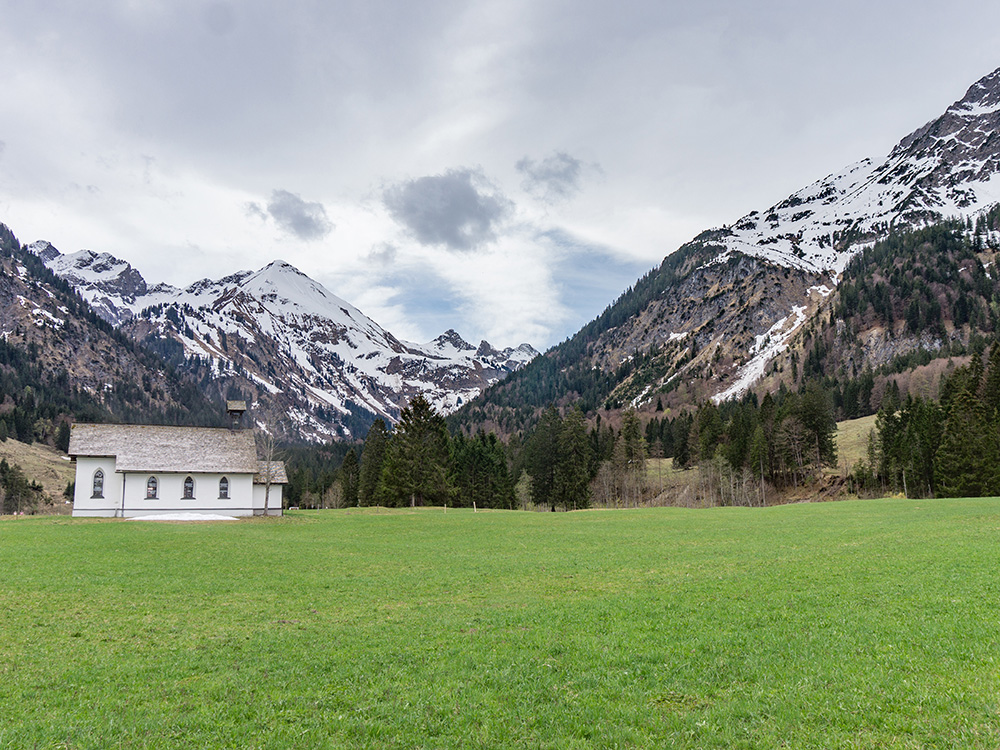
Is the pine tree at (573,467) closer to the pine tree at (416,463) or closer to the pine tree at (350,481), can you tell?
the pine tree at (416,463)

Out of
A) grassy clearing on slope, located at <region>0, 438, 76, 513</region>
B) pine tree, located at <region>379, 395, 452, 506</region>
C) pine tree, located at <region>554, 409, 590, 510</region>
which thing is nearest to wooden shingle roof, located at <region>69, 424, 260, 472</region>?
pine tree, located at <region>379, 395, 452, 506</region>

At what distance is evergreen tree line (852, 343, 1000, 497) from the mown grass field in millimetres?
52696

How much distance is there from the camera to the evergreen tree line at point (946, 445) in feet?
230

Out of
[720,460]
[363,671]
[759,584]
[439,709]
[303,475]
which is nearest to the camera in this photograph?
[439,709]

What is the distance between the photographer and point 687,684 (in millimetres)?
11086

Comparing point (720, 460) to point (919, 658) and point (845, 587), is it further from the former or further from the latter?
point (919, 658)

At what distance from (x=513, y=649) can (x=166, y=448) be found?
61752mm

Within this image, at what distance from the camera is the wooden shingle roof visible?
2411 inches

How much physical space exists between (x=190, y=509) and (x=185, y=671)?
5646 centimetres

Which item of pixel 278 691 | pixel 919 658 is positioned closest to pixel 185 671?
pixel 278 691

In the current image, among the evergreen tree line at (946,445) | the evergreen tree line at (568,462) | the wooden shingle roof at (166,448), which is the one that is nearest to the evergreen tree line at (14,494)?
the evergreen tree line at (568,462)

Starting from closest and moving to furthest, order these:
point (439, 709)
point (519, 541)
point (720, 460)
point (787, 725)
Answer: point (787, 725)
point (439, 709)
point (519, 541)
point (720, 460)

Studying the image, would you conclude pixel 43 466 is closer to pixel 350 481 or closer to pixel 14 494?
pixel 14 494

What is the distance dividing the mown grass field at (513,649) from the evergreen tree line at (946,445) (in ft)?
173
